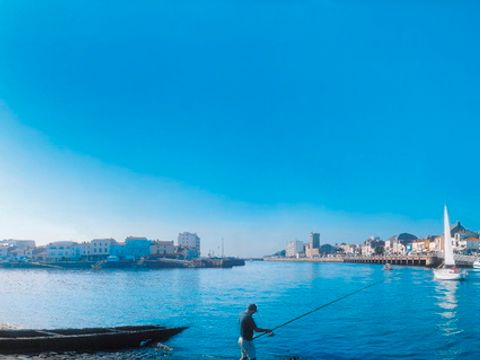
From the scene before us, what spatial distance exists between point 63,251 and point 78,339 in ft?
610

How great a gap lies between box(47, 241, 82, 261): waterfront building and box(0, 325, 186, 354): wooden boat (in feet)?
580

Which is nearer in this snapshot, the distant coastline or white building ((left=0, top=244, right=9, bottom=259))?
the distant coastline

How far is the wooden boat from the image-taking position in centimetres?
2092

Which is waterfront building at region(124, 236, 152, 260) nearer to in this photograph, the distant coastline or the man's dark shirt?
the distant coastline

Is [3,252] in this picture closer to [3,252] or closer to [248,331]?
[3,252]

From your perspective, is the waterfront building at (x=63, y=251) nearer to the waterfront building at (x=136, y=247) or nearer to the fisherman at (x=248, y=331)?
the waterfront building at (x=136, y=247)

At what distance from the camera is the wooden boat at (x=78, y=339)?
20.9 m

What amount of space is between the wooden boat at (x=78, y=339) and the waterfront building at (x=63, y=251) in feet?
580

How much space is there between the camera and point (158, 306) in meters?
44.2

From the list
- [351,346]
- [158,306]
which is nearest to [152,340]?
[351,346]

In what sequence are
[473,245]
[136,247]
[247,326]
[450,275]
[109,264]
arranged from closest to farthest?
[247,326], [450,275], [473,245], [109,264], [136,247]

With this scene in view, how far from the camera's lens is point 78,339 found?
70.7ft

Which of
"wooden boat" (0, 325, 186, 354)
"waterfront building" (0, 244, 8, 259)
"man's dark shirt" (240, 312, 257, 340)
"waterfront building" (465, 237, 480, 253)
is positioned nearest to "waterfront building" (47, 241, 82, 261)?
"waterfront building" (0, 244, 8, 259)

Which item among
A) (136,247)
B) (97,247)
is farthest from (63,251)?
(136,247)
